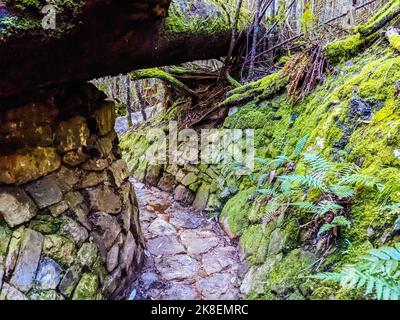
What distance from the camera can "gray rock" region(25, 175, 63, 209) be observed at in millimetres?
2426

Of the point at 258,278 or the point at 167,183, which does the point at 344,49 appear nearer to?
the point at 258,278

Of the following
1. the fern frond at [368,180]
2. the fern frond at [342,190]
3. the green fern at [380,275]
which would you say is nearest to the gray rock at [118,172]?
the fern frond at [342,190]

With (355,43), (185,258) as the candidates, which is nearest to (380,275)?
(185,258)

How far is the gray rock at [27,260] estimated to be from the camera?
210 centimetres

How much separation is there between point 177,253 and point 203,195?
1.42m

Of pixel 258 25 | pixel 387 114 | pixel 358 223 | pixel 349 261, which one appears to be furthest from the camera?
pixel 258 25

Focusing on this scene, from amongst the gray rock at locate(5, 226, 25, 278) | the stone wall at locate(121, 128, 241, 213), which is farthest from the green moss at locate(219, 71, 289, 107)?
the gray rock at locate(5, 226, 25, 278)

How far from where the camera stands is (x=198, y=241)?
13.5 feet

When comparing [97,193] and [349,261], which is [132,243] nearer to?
[97,193]

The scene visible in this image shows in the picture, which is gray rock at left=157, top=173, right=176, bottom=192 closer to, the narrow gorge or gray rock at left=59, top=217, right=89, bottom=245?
the narrow gorge

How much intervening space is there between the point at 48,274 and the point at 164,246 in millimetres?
1868

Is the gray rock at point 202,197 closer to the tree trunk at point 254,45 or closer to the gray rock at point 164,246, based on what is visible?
the gray rock at point 164,246
